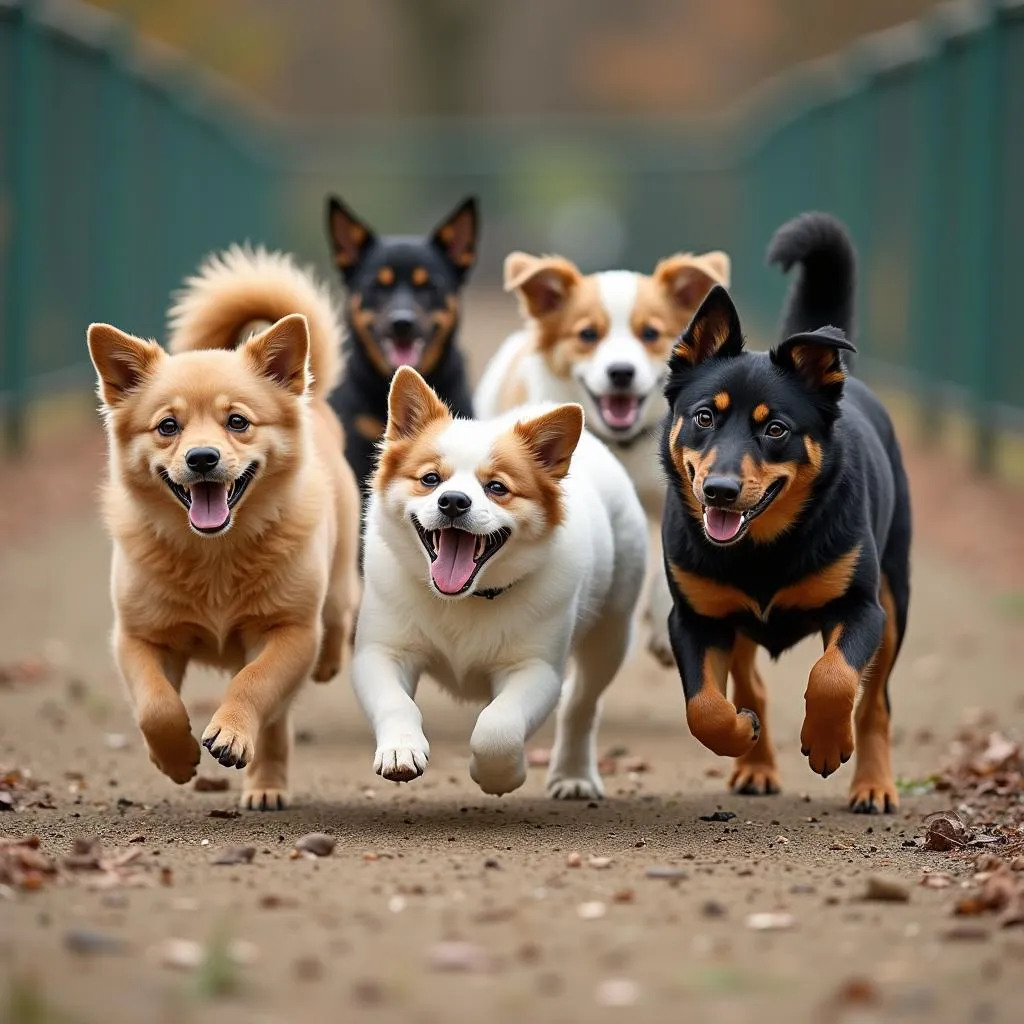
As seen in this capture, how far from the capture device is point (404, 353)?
8500 millimetres

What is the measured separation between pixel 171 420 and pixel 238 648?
0.81 metres

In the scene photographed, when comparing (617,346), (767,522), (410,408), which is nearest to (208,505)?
(410,408)

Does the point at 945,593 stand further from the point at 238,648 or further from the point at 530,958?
the point at 530,958

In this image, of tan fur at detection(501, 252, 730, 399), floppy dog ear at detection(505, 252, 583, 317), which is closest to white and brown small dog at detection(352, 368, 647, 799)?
tan fur at detection(501, 252, 730, 399)

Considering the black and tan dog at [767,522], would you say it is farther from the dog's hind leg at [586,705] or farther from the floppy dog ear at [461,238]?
the floppy dog ear at [461,238]

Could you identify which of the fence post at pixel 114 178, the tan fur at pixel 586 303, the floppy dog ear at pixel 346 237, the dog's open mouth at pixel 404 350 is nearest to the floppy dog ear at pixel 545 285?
the tan fur at pixel 586 303

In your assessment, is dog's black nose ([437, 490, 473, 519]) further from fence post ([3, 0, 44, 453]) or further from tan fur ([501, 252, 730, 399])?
fence post ([3, 0, 44, 453])

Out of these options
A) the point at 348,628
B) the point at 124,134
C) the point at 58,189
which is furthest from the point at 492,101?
the point at 348,628

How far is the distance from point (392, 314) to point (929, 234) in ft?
28.8

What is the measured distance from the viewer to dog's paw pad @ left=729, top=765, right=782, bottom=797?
659cm

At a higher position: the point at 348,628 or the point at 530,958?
the point at 348,628

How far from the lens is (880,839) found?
18.5 feet

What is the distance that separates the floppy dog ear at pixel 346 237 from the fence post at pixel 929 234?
317 inches

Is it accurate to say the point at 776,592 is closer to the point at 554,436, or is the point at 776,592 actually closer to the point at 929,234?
the point at 554,436
